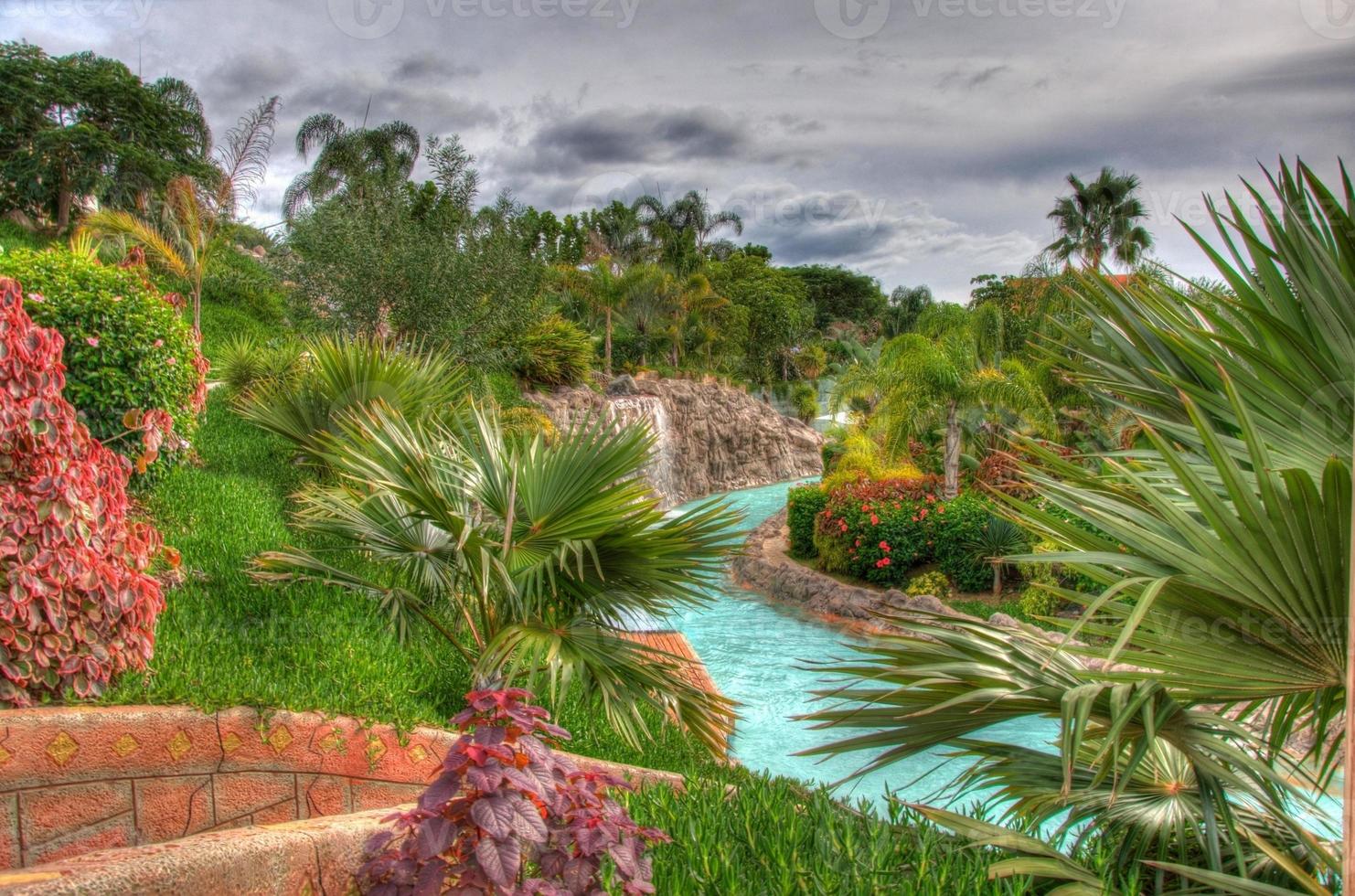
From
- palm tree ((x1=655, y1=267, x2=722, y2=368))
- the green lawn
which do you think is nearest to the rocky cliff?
palm tree ((x1=655, y1=267, x2=722, y2=368))

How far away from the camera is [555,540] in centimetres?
486

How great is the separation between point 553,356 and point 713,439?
912 cm

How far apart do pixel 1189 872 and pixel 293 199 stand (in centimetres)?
3985

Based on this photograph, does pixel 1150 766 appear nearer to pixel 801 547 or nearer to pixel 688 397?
pixel 801 547

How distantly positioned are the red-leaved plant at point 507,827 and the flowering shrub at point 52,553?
2238 millimetres

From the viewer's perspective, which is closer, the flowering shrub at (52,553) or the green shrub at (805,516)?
the flowering shrub at (52,553)

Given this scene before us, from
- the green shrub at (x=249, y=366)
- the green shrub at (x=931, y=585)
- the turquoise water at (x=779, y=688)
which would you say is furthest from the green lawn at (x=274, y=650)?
the green shrub at (x=931, y=585)

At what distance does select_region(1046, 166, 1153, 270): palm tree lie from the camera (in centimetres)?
3434

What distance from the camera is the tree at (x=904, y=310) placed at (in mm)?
58125

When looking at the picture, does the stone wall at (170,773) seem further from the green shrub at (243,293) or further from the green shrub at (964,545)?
the green shrub at (243,293)

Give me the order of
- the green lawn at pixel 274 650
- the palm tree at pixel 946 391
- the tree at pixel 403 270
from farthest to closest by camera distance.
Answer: the palm tree at pixel 946 391 < the tree at pixel 403 270 < the green lawn at pixel 274 650

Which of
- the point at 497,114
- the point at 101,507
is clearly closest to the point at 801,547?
the point at 497,114

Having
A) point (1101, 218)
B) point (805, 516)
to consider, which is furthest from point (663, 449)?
point (1101, 218)

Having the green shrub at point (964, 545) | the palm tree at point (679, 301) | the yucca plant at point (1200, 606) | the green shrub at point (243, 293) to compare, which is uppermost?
the palm tree at point (679, 301)
